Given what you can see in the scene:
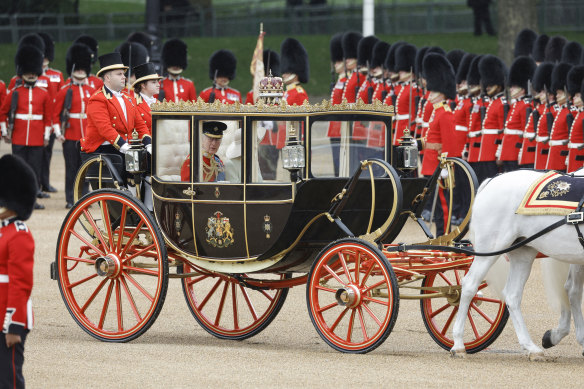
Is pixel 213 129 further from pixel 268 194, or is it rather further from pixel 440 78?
pixel 440 78

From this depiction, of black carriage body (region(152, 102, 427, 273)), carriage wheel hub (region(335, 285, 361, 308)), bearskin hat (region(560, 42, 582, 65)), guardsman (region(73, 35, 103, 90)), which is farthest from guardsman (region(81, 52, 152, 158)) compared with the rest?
bearskin hat (region(560, 42, 582, 65))

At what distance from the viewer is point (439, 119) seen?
481 inches

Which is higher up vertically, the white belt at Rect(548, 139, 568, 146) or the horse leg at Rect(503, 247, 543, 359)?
the white belt at Rect(548, 139, 568, 146)

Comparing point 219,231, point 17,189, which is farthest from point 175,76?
point 17,189

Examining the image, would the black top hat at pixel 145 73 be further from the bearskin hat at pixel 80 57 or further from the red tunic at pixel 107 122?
the bearskin hat at pixel 80 57

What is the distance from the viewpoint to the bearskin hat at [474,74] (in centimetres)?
1357

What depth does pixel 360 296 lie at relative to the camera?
22.8ft

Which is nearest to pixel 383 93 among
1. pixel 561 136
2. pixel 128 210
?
pixel 561 136

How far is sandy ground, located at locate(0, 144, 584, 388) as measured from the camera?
6328 mm

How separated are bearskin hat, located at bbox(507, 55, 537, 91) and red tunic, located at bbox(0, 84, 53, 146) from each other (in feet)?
16.7

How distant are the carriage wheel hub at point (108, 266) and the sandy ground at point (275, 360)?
38 cm

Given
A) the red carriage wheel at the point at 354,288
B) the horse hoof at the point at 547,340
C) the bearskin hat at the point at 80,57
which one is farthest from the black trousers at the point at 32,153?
the horse hoof at the point at 547,340

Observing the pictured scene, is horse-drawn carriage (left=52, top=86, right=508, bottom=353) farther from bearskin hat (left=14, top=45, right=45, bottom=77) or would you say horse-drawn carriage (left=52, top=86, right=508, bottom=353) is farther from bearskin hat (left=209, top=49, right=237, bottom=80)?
bearskin hat (left=14, top=45, right=45, bottom=77)

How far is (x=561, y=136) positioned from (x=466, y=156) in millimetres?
1366
